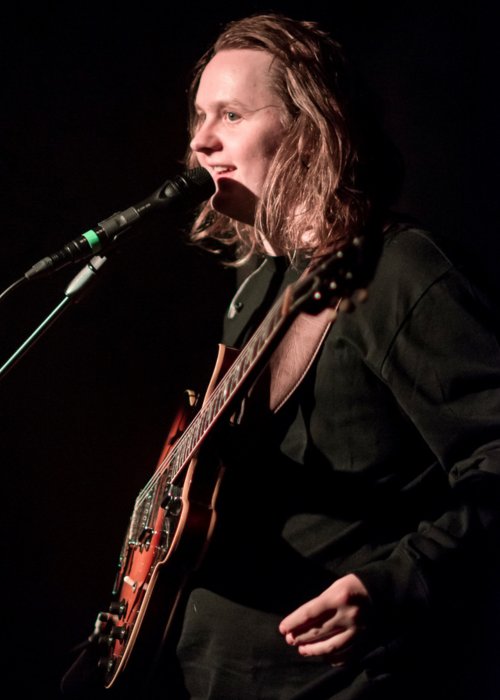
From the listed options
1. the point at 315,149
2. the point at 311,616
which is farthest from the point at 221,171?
the point at 311,616

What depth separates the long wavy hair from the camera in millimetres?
1369

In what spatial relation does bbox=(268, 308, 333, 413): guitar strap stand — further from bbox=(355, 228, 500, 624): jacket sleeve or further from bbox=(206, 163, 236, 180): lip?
bbox=(206, 163, 236, 180): lip

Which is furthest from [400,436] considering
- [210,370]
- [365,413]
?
[210,370]

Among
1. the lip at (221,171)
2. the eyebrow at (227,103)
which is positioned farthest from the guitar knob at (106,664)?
the eyebrow at (227,103)

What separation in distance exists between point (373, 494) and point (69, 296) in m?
0.73

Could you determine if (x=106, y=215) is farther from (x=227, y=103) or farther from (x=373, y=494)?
(x=373, y=494)

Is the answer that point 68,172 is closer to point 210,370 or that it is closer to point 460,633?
point 210,370

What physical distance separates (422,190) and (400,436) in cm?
105

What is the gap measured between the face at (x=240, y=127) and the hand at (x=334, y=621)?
900 mm

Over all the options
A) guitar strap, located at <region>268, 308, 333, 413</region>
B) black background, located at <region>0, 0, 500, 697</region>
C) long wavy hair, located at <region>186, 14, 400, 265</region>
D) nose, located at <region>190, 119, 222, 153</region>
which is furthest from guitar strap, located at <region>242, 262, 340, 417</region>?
black background, located at <region>0, 0, 500, 697</region>

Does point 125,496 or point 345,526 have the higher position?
point 345,526

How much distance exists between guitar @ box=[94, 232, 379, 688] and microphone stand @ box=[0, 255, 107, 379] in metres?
0.32

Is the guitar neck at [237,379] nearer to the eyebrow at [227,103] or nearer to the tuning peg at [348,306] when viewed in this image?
the tuning peg at [348,306]

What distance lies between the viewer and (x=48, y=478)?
204 centimetres
